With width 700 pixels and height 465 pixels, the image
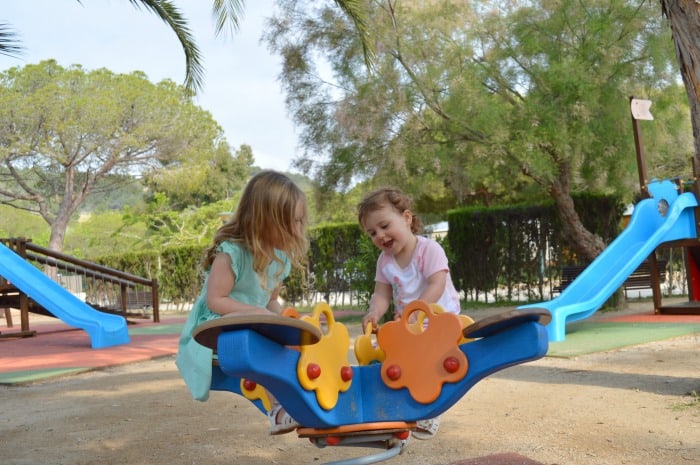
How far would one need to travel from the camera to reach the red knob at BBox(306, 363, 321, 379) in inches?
84.6

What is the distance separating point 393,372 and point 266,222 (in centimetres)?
66

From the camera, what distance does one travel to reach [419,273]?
9.97 ft

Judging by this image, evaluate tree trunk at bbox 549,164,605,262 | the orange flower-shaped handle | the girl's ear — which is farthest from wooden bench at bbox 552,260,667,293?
the orange flower-shaped handle

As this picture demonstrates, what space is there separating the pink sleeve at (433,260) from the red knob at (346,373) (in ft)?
2.55

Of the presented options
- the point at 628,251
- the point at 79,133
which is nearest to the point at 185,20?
the point at 628,251

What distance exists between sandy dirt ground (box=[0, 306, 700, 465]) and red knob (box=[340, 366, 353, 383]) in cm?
136

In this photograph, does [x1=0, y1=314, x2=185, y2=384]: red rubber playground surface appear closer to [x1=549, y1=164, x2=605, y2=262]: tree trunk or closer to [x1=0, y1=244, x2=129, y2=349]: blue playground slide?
[x1=0, y1=244, x2=129, y2=349]: blue playground slide

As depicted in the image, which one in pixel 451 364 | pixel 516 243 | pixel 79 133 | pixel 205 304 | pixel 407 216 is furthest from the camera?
pixel 79 133

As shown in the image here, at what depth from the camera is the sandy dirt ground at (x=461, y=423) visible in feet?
11.9

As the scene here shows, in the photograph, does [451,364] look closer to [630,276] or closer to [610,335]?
[610,335]

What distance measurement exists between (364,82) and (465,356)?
9.61 meters

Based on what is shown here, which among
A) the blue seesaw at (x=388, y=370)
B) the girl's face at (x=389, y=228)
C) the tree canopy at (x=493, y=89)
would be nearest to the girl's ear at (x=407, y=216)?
the girl's face at (x=389, y=228)

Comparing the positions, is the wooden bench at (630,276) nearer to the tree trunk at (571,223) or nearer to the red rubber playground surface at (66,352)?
the tree trunk at (571,223)

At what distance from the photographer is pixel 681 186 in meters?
9.41
